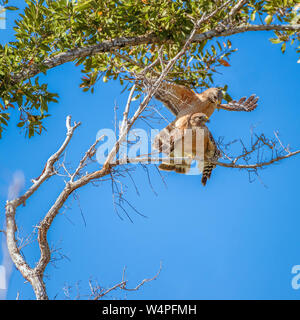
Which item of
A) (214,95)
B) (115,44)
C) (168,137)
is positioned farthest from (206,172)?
(115,44)

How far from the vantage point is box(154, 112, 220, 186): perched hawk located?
6762 mm

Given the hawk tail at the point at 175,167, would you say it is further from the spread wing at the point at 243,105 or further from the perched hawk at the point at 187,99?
the spread wing at the point at 243,105

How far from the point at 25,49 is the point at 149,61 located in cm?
198

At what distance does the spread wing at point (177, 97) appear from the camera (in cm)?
708

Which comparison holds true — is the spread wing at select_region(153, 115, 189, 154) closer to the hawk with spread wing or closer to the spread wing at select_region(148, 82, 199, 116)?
the hawk with spread wing

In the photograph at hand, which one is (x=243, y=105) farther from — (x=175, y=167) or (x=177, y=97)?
(x=175, y=167)

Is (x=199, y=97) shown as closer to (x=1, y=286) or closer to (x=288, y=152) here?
(x=288, y=152)

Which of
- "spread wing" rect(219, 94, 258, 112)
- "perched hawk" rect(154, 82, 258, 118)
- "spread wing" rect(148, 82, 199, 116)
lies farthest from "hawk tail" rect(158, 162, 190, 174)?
"spread wing" rect(219, 94, 258, 112)

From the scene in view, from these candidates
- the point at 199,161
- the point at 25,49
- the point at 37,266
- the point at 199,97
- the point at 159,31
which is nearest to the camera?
the point at 37,266

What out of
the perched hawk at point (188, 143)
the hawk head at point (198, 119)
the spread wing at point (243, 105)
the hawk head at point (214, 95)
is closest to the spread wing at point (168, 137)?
the perched hawk at point (188, 143)

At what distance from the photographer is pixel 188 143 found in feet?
22.6

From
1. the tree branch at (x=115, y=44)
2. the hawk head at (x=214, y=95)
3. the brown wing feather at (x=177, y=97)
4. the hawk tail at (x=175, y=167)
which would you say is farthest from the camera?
the brown wing feather at (x=177, y=97)
